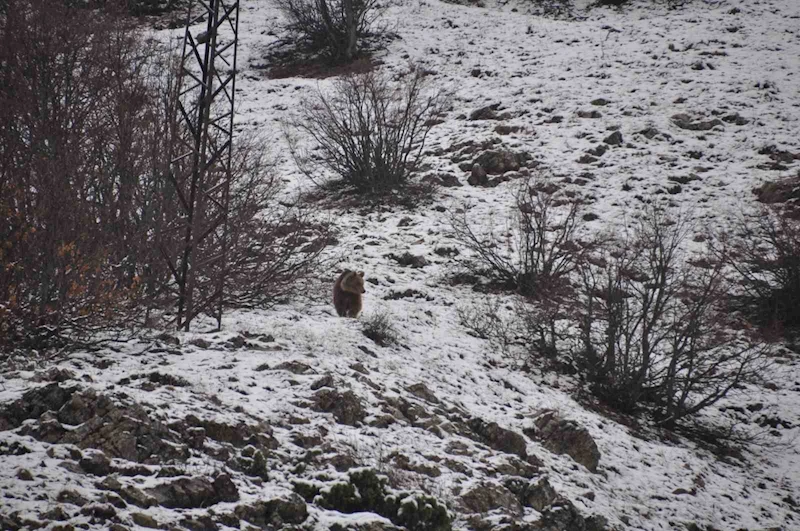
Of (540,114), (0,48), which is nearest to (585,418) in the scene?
(0,48)

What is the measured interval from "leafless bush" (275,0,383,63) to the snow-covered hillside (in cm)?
905

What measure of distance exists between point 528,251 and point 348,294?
4.98m

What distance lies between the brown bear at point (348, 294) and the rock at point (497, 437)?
10.4 feet

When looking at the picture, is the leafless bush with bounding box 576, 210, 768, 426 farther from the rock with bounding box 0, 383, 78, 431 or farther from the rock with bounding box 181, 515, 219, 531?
the rock with bounding box 0, 383, 78, 431

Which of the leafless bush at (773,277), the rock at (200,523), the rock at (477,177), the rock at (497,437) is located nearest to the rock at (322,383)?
the rock at (497,437)

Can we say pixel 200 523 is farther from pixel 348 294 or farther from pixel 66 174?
pixel 348 294

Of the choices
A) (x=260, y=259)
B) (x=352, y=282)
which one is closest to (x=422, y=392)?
(x=352, y=282)

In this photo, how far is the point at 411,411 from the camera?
7.91 metres

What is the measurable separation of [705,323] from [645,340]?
1.20m

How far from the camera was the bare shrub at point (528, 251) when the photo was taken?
13633 mm

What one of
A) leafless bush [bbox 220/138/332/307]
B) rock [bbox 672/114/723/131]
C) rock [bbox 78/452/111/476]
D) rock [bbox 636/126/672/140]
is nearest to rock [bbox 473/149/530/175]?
rock [bbox 636/126/672/140]

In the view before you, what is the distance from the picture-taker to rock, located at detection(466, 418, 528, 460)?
26.6 ft

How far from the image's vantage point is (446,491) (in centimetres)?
659

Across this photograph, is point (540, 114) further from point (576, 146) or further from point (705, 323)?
point (705, 323)
